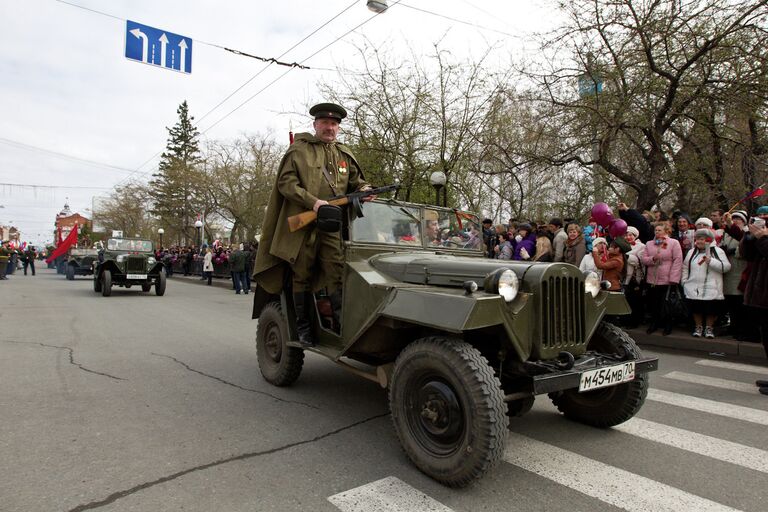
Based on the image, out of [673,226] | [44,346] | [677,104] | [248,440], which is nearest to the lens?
[248,440]

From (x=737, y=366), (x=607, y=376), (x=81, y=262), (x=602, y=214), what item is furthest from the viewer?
(x=81, y=262)

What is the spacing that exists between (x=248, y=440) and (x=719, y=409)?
4070mm

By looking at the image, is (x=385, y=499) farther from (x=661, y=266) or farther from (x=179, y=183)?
(x=179, y=183)

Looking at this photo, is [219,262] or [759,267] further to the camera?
[219,262]

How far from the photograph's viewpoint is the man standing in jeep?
4273 millimetres

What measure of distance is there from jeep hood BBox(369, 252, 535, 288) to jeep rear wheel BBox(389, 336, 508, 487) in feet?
1.90

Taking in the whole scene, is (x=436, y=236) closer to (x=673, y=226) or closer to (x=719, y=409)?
(x=719, y=409)

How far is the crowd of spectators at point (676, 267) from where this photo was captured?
23.0 feet

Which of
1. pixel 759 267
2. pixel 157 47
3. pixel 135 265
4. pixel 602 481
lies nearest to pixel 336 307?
pixel 602 481

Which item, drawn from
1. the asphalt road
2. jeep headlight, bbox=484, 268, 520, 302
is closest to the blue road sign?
the asphalt road

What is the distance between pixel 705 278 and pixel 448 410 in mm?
6073

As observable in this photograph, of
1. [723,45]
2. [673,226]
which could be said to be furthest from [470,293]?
[723,45]

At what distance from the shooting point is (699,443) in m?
3.50

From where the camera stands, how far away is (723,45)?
9.13 metres
